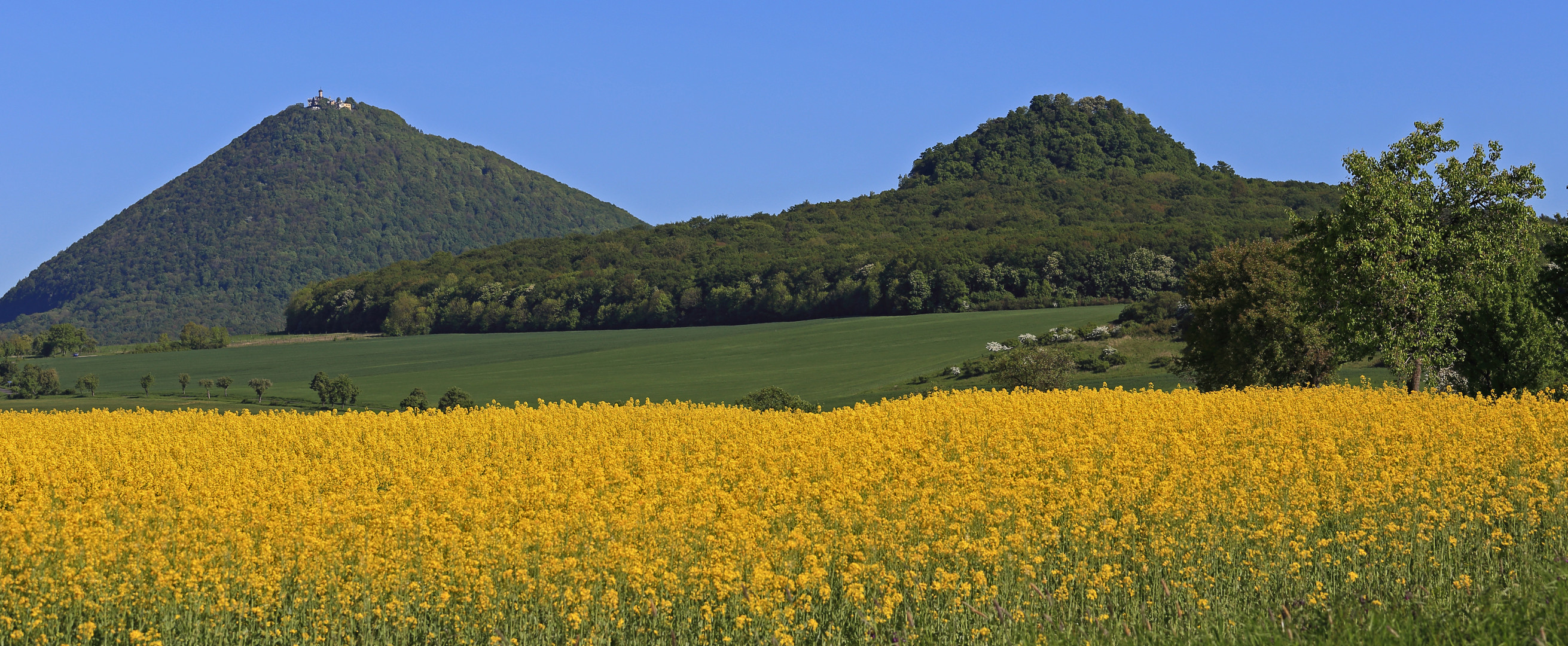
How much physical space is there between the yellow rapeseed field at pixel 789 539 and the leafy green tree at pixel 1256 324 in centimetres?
1709

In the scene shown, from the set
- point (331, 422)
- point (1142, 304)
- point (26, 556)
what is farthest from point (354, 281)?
point (26, 556)

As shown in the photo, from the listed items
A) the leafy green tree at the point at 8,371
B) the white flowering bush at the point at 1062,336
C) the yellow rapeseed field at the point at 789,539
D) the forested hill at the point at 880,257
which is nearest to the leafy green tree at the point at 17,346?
the leafy green tree at the point at 8,371

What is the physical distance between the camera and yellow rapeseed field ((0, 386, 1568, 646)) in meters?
8.31

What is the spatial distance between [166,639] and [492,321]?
125m

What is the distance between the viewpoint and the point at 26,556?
30.2 feet

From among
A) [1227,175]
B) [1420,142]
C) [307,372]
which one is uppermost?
[1227,175]

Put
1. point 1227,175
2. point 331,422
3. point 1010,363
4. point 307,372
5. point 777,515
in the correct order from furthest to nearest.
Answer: point 1227,175 < point 307,372 < point 1010,363 < point 331,422 < point 777,515

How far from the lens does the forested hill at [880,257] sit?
4331 inches

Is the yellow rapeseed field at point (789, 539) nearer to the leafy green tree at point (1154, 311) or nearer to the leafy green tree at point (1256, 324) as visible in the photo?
the leafy green tree at point (1256, 324)

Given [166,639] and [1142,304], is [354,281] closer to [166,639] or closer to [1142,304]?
[1142,304]

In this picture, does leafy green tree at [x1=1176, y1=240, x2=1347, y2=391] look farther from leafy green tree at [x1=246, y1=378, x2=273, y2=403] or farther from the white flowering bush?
leafy green tree at [x1=246, y1=378, x2=273, y2=403]

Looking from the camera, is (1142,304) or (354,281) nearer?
(1142,304)

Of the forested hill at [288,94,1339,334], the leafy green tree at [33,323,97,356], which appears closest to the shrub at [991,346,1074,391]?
the forested hill at [288,94,1339,334]

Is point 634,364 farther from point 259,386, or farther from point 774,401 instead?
point 774,401
